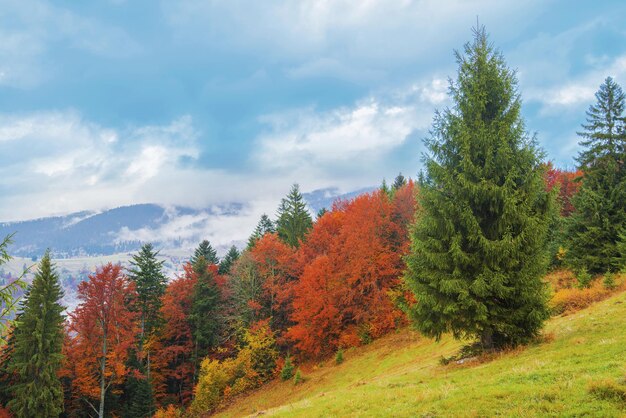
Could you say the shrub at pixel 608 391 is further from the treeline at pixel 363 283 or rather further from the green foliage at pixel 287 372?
the green foliage at pixel 287 372

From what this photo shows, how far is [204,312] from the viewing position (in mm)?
52469

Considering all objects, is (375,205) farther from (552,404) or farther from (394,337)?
(552,404)

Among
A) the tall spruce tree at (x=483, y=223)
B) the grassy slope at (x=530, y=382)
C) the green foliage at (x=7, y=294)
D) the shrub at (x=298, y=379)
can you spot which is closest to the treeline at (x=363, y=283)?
the tall spruce tree at (x=483, y=223)

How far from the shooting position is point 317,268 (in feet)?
145

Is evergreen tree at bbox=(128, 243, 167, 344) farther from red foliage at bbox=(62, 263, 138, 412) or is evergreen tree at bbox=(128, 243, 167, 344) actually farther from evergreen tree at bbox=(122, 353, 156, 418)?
evergreen tree at bbox=(122, 353, 156, 418)

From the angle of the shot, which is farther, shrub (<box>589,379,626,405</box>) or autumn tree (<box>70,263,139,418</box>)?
autumn tree (<box>70,263,139,418</box>)

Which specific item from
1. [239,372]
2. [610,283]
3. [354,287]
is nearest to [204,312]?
[239,372]

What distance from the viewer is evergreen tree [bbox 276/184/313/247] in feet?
222

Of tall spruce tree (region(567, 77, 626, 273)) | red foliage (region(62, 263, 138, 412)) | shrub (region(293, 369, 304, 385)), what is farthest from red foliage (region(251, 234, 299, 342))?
tall spruce tree (region(567, 77, 626, 273))

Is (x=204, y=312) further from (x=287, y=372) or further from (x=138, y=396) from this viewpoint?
(x=287, y=372)

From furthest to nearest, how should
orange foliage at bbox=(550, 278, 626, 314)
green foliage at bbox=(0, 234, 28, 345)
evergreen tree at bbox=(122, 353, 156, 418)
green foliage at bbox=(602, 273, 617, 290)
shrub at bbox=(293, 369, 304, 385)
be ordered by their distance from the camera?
evergreen tree at bbox=(122, 353, 156, 418), shrub at bbox=(293, 369, 304, 385), green foliage at bbox=(602, 273, 617, 290), orange foliage at bbox=(550, 278, 626, 314), green foliage at bbox=(0, 234, 28, 345)

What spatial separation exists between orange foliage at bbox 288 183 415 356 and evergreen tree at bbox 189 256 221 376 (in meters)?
13.6

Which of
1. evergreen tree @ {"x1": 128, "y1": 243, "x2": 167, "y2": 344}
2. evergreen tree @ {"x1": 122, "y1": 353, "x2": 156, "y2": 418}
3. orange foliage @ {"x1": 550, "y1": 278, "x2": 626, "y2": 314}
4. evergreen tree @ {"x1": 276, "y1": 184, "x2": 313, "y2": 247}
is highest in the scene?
evergreen tree @ {"x1": 276, "y1": 184, "x2": 313, "y2": 247}

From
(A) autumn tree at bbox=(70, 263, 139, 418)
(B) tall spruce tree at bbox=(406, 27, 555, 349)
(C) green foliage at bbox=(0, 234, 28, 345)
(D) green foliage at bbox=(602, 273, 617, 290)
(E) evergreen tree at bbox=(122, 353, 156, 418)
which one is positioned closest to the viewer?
(C) green foliage at bbox=(0, 234, 28, 345)
